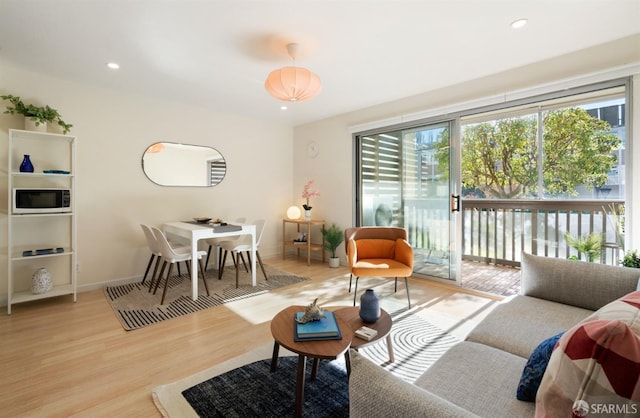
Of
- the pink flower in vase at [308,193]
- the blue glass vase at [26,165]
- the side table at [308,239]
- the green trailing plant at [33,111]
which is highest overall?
the green trailing plant at [33,111]

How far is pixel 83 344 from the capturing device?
226 cm

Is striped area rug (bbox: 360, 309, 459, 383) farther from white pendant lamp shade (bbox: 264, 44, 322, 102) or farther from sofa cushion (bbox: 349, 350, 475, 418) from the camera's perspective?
white pendant lamp shade (bbox: 264, 44, 322, 102)

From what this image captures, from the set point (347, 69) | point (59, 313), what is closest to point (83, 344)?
point (59, 313)

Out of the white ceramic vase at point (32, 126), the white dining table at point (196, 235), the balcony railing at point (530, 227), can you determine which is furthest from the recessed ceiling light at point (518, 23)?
the white ceramic vase at point (32, 126)

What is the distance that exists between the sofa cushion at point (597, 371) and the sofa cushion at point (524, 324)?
0.84m

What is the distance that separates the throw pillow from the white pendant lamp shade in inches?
87.5

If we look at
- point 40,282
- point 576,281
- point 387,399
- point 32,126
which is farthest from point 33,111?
point 576,281

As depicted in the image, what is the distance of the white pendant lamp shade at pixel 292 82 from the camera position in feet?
7.82

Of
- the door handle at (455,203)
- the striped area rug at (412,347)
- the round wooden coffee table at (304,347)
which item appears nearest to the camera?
the round wooden coffee table at (304,347)

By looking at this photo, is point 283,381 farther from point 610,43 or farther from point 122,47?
point 610,43

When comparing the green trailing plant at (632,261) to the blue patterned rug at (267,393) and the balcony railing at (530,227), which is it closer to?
the balcony railing at (530,227)

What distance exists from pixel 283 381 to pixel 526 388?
4.18ft

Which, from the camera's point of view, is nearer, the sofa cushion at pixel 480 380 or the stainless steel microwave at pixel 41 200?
the sofa cushion at pixel 480 380

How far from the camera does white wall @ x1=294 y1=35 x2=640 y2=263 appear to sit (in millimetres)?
2482
